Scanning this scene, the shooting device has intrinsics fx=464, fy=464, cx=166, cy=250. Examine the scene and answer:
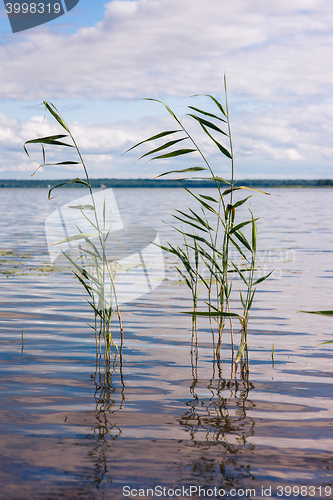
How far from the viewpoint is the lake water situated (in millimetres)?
3195

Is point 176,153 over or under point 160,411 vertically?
over

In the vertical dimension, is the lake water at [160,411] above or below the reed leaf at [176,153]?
below

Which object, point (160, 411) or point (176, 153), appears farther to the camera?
point (176, 153)

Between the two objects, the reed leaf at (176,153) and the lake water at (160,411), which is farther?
the reed leaf at (176,153)

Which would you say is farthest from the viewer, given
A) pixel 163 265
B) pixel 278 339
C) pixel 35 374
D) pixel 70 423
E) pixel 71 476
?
pixel 163 265

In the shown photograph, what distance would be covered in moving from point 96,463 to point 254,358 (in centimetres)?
289

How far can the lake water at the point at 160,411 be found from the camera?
10.5ft

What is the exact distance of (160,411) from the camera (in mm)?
4223

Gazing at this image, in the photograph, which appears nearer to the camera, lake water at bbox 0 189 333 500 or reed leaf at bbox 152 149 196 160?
lake water at bbox 0 189 333 500

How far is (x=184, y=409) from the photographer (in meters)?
4.26

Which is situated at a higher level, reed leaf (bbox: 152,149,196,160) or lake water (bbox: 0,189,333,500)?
reed leaf (bbox: 152,149,196,160)

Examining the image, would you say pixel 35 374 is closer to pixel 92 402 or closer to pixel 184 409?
pixel 92 402

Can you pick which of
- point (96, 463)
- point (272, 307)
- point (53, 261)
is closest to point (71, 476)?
point (96, 463)

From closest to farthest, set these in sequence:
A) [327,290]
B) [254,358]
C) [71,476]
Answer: [71,476] → [254,358] → [327,290]
